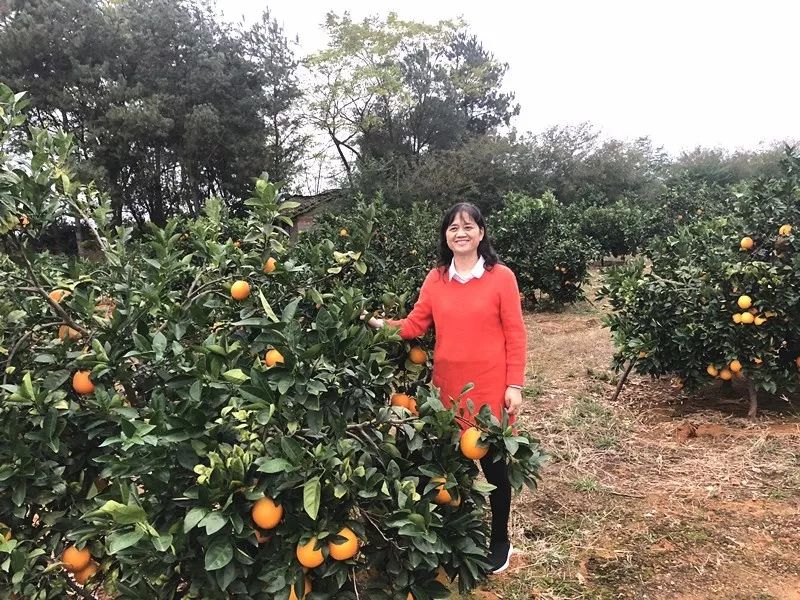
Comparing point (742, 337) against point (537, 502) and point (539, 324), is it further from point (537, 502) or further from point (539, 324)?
point (539, 324)

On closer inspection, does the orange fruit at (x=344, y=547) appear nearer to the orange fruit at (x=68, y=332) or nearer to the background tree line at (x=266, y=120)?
the orange fruit at (x=68, y=332)

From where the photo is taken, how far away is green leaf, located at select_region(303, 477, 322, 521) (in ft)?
3.93

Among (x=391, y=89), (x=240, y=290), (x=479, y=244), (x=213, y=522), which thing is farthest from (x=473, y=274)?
(x=391, y=89)

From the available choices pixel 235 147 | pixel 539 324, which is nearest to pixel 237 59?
pixel 235 147

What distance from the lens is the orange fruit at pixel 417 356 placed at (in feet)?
6.66

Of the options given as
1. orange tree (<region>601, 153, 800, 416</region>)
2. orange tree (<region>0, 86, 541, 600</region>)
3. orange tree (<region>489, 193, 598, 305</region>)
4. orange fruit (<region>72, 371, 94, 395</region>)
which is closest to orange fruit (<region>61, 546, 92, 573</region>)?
orange tree (<region>0, 86, 541, 600</region>)

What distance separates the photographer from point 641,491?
280cm

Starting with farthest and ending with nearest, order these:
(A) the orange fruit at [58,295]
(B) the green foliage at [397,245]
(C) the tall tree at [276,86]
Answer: (C) the tall tree at [276,86], (B) the green foliage at [397,245], (A) the orange fruit at [58,295]

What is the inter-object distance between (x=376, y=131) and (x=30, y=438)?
24525mm

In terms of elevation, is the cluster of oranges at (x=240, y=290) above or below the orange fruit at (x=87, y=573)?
above

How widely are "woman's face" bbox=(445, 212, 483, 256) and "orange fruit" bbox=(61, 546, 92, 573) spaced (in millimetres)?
1443

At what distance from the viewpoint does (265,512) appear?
122 centimetres

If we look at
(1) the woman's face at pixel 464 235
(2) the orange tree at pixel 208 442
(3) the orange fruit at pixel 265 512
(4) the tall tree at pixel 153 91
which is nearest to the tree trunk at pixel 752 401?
(1) the woman's face at pixel 464 235

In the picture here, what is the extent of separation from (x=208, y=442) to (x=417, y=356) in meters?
0.93
